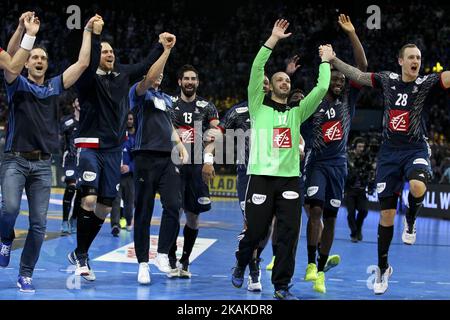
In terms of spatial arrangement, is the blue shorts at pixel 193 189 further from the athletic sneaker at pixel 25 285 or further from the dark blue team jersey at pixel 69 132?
Answer: the dark blue team jersey at pixel 69 132

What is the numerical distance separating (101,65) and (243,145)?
181cm

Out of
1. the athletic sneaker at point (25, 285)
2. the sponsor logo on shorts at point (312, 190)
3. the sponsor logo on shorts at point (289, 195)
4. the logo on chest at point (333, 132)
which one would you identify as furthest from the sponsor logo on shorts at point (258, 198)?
the athletic sneaker at point (25, 285)

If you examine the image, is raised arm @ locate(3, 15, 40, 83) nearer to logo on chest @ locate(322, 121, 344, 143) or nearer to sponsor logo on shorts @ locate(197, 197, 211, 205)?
sponsor logo on shorts @ locate(197, 197, 211, 205)

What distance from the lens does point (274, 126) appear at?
6.33m

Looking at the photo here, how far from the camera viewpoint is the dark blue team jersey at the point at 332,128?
7.65m

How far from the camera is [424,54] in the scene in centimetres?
2512

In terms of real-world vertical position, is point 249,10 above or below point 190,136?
above

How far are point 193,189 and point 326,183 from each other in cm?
157

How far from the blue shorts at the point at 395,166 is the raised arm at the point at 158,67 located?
253cm

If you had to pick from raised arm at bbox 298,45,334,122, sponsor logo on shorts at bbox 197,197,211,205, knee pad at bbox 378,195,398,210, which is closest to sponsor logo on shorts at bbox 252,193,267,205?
raised arm at bbox 298,45,334,122

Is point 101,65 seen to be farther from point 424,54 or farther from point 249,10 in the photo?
point 249,10

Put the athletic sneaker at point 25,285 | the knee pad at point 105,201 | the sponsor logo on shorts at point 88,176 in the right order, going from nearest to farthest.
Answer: the athletic sneaker at point 25,285 → the sponsor logo on shorts at point 88,176 → the knee pad at point 105,201

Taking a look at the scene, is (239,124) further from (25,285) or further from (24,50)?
(25,285)
